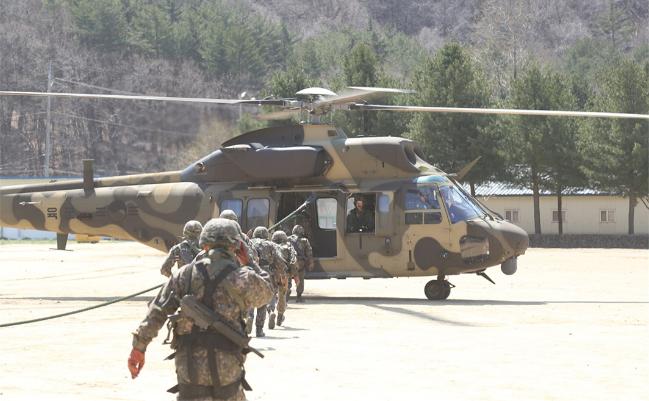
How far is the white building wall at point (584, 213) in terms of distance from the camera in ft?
197

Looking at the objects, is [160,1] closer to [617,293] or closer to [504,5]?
[504,5]

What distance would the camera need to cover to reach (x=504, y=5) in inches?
6107

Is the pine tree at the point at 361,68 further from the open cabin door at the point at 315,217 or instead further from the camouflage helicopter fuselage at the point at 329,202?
the open cabin door at the point at 315,217

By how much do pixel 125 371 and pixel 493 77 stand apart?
277ft

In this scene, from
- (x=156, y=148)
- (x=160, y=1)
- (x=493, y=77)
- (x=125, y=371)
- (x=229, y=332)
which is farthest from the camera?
(x=160, y=1)

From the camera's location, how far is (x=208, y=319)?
6.70 metres

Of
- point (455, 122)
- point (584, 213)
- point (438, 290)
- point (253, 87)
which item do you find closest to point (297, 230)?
point (438, 290)

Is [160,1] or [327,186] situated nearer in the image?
[327,186]

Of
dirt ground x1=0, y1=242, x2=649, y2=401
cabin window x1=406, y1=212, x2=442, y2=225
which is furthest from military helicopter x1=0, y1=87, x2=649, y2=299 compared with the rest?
dirt ground x1=0, y1=242, x2=649, y2=401

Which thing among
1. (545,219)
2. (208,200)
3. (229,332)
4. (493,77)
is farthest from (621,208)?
(229,332)

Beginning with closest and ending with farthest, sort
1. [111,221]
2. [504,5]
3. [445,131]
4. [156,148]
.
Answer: [111,221]
[156,148]
[445,131]
[504,5]

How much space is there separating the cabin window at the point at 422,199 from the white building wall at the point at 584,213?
141 feet

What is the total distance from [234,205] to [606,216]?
44.1m

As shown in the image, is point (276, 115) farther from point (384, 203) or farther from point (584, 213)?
point (584, 213)
